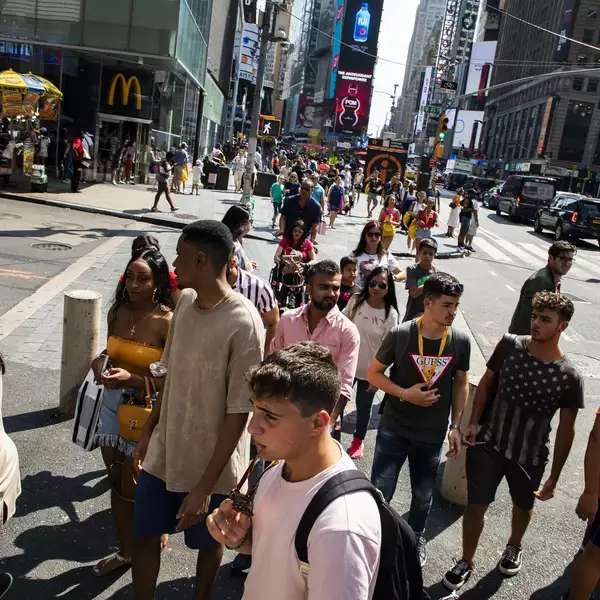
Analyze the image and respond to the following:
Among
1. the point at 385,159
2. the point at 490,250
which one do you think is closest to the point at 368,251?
the point at 490,250

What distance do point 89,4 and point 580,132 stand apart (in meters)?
70.3

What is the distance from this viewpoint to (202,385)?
2.83 meters

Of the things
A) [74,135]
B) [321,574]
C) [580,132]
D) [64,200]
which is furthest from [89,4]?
[580,132]

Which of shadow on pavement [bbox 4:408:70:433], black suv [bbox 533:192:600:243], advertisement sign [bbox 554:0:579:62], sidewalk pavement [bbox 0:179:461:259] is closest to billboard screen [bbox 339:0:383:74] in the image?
advertisement sign [bbox 554:0:579:62]

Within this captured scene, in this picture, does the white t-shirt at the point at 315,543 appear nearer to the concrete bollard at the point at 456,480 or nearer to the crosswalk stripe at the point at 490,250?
the concrete bollard at the point at 456,480

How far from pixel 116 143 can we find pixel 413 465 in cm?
2251

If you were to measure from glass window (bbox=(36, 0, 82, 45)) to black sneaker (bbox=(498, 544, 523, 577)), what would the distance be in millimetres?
21650

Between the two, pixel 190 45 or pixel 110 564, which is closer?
pixel 110 564

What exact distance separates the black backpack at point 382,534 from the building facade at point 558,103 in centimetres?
7522

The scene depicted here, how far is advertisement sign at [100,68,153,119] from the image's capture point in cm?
2369

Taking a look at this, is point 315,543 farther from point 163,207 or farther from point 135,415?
point 163,207

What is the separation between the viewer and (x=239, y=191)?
93.5ft

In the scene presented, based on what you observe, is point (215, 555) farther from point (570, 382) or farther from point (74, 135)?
point (74, 135)

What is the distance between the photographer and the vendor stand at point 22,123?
59.4ft
